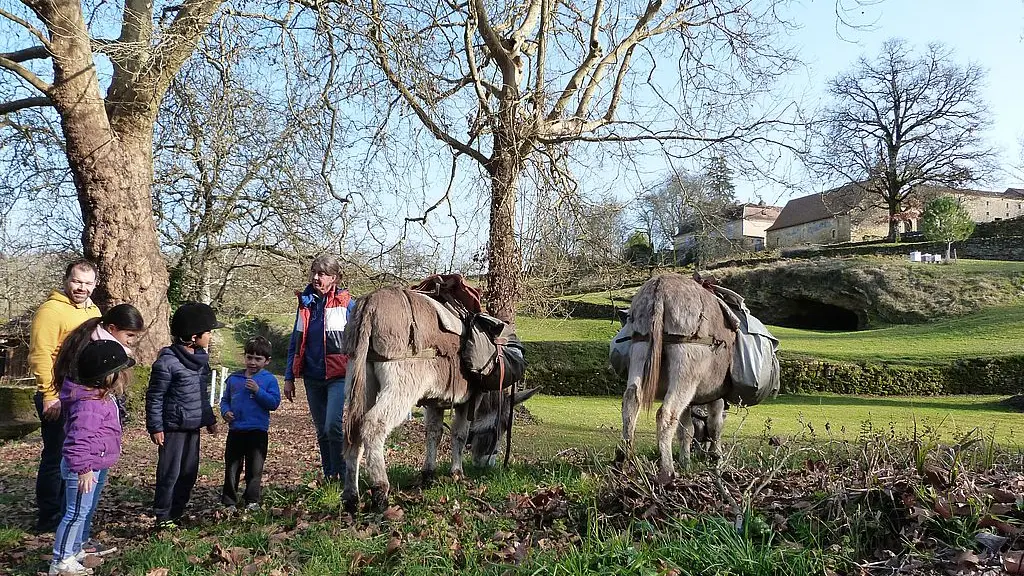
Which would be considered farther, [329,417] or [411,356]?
[329,417]

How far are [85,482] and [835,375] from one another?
57.6ft

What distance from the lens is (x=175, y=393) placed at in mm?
5078

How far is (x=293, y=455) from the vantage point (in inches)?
340

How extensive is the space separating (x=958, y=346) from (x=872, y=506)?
760 inches

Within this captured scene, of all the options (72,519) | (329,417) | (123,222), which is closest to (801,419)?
(329,417)

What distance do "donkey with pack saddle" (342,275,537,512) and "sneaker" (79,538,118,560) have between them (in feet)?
5.01

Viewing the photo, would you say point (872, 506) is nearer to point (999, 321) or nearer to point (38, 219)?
point (38, 219)

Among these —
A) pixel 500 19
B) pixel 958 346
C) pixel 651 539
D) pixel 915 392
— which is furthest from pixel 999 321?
pixel 651 539

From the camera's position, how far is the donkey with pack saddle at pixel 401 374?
15.8 feet

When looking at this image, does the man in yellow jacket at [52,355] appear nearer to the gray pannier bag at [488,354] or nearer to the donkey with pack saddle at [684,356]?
the gray pannier bag at [488,354]

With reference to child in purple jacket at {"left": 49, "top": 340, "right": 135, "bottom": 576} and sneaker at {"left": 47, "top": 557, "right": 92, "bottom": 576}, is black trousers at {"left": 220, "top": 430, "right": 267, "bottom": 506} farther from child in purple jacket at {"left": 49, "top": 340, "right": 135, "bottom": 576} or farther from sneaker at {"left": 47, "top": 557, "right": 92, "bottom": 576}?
sneaker at {"left": 47, "top": 557, "right": 92, "bottom": 576}

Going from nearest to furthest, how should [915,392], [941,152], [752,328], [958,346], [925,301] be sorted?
[752,328] → [915,392] → [958,346] → [925,301] → [941,152]

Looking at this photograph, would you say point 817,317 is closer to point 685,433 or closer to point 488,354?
point 685,433

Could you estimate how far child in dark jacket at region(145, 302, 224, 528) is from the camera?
499 cm
